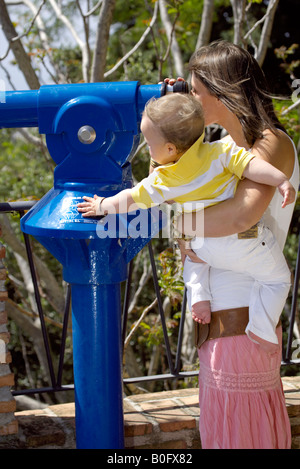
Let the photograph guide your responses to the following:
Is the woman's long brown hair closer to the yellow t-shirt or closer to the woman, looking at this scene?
the woman

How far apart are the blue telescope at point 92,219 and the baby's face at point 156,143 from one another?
0.18ft

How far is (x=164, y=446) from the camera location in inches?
92.6

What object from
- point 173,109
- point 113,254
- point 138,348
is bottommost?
point 138,348

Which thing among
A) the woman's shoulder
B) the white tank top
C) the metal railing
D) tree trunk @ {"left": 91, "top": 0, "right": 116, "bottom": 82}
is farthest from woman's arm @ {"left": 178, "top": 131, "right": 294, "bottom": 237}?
tree trunk @ {"left": 91, "top": 0, "right": 116, "bottom": 82}

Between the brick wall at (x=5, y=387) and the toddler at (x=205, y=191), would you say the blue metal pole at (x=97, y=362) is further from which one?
the brick wall at (x=5, y=387)

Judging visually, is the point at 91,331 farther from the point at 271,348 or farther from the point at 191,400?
the point at 191,400

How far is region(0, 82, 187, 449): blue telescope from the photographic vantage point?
148 cm

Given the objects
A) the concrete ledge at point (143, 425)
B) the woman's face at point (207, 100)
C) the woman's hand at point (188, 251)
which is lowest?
the concrete ledge at point (143, 425)

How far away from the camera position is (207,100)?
65.7 inches

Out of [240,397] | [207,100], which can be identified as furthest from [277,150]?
[240,397]

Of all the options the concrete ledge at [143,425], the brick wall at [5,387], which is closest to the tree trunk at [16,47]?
the brick wall at [5,387]

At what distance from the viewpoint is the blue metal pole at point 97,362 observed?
1613 millimetres

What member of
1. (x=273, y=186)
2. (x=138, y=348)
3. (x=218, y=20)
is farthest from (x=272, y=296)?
(x=218, y=20)

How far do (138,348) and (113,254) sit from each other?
4564mm
